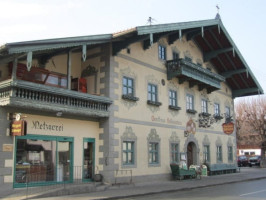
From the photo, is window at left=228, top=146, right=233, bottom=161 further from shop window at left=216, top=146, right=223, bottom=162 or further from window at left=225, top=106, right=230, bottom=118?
window at left=225, top=106, right=230, bottom=118

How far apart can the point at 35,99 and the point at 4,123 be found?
1.55m

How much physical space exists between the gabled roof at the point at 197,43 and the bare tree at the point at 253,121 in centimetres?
1685

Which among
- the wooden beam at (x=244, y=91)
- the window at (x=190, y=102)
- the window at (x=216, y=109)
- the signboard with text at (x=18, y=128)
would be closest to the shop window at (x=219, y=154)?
the window at (x=216, y=109)

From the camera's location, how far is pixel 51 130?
16641mm

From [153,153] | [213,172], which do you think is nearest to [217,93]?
[213,172]

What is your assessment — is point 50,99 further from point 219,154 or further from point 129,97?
point 219,154

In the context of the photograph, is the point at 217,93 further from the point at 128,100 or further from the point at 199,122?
the point at 128,100

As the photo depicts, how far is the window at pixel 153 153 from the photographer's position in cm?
2127

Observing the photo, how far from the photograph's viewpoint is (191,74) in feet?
78.0

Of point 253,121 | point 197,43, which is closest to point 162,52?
point 197,43

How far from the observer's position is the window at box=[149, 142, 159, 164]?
2127cm

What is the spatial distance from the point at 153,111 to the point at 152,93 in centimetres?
112

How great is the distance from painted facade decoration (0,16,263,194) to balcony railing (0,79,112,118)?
0.04 metres

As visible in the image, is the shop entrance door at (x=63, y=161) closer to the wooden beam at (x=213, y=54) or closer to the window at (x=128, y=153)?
the window at (x=128, y=153)
